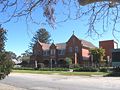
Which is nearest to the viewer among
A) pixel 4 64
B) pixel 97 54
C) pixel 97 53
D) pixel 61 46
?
pixel 4 64

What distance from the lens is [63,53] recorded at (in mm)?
87875

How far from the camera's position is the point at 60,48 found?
8975cm

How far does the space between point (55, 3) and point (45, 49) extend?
87002mm

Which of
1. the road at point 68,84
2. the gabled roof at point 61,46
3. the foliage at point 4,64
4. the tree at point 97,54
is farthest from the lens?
the gabled roof at point 61,46

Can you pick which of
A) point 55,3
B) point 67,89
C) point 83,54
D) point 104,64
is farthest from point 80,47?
point 55,3

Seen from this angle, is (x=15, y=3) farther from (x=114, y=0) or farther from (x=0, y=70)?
(x=0, y=70)

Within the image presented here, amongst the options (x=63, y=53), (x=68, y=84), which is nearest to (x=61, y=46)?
(x=63, y=53)

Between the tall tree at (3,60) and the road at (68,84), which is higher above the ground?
the tall tree at (3,60)

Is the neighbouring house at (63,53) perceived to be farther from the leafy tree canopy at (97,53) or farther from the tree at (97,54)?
the leafy tree canopy at (97,53)

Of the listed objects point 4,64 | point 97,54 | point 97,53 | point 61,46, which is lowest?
point 4,64

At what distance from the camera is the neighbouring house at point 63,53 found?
84438mm

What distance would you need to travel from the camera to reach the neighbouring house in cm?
8444

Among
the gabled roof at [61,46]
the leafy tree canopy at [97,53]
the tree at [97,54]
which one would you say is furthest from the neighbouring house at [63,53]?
the leafy tree canopy at [97,53]

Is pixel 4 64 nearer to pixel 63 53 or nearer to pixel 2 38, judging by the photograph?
pixel 2 38
